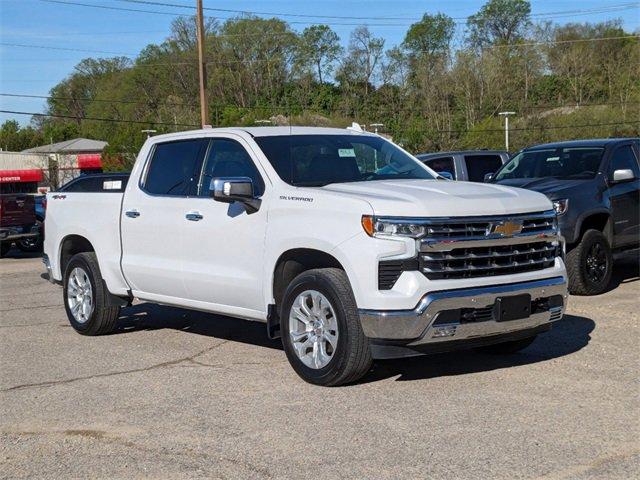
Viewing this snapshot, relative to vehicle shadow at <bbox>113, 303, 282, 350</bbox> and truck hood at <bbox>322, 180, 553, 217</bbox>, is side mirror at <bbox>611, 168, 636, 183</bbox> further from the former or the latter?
vehicle shadow at <bbox>113, 303, 282, 350</bbox>

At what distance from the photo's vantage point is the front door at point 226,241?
716 cm

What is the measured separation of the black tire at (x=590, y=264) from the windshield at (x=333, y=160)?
3.23m

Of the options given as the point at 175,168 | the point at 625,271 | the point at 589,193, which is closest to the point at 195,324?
the point at 175,168

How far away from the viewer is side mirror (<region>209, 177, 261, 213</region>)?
22.8ft

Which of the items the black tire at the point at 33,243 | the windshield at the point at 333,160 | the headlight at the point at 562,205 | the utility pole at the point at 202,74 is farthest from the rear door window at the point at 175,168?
the utility pole at the point at 202,74

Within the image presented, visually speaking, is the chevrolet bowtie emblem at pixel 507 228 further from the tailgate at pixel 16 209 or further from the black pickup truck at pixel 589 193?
the tailgate at pixel 16 209

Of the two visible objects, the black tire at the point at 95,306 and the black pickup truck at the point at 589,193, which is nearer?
the black tire at the point at 95,306

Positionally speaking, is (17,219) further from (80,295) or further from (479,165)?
(80,295)

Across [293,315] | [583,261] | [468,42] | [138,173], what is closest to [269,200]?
[293,315]

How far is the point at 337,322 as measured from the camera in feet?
20.9

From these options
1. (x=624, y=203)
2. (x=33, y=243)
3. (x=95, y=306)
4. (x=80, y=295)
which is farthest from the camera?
(x=33, y=243)

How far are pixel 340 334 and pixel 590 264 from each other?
204 inches

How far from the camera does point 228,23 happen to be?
65.6 metres

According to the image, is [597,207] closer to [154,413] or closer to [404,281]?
[404,281]
